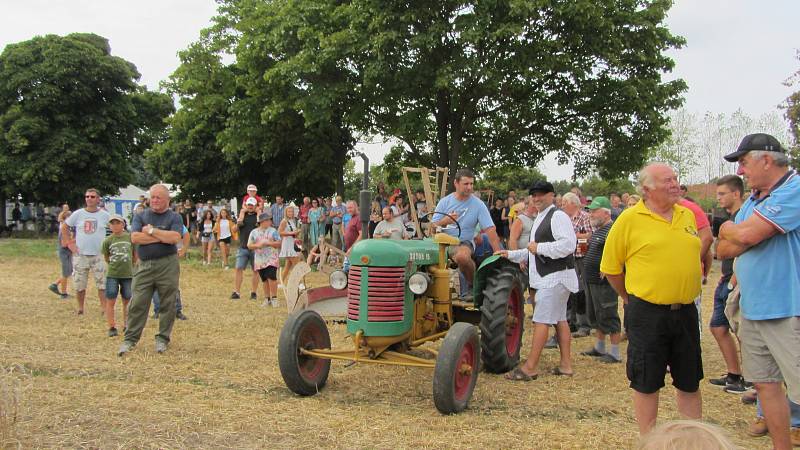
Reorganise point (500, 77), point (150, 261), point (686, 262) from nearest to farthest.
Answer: point (686, 262) < point (150, 261) < point (500, 77)

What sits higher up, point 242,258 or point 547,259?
point 547,259

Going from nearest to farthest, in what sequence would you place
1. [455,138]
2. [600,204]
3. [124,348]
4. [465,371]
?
1. [465,371]
2. [124,348]
3. [600,204]
4. [455,138]

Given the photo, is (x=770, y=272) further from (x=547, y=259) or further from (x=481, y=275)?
(x=481, y=275)

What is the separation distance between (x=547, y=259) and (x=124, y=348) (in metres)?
4.26

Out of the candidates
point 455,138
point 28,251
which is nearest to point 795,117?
point 455,138

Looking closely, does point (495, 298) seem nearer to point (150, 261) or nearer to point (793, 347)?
point (793, 347)

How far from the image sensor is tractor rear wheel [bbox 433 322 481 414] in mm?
4660

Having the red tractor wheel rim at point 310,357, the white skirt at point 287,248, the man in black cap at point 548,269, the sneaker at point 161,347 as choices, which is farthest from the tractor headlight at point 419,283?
the white skirt at point 287,248

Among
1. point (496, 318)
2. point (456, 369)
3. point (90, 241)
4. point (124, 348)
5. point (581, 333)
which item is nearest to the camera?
point (456, 369)

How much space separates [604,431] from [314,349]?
231cm

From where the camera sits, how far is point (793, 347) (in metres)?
3.48

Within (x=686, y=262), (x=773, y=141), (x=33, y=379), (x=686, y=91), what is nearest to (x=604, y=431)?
(x=686, y=262)

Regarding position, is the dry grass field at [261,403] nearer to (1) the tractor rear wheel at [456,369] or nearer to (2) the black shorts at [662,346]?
(1) the tractor rear wheel at [456,369]

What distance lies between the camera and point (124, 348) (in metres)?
6.62
